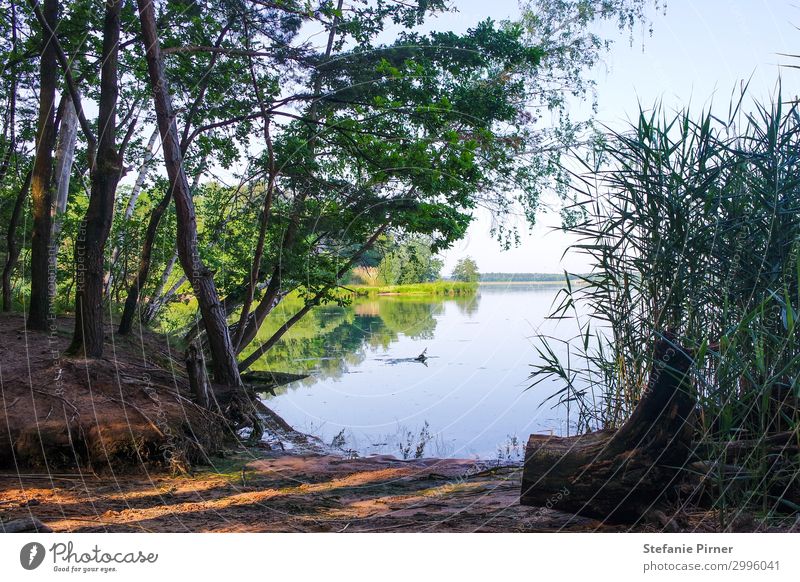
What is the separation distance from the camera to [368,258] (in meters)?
8.54

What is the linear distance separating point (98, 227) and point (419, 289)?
4.93 meters

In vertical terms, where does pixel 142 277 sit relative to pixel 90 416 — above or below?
above

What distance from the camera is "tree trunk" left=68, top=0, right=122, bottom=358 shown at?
5.82 m

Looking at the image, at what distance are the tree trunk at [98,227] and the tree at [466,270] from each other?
366 centimetres

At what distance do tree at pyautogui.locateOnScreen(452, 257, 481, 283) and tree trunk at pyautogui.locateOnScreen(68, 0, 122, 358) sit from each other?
3.66m

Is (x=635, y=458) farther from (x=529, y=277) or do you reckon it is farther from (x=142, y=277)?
(x=142, y=277)

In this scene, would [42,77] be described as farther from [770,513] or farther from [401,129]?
[770,513]

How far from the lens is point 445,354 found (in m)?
9.26

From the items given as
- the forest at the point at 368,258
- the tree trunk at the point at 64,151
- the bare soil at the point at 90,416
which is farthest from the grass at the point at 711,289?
the tree trunk at the point at 64,151

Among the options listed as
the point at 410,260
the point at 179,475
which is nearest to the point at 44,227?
the point at 179,475

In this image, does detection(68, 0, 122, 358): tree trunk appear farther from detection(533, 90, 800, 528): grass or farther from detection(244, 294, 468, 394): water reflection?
detection(533, 90, 800, 528): grass

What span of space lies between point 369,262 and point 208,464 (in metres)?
3.97

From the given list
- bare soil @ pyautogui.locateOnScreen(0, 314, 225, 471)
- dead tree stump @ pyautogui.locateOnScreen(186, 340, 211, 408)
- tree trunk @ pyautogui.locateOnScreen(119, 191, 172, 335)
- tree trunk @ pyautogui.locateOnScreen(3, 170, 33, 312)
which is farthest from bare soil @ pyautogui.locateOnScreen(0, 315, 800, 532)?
tree trunk @ pyautogui.locateOnScreen(3, 170, 33, 312)

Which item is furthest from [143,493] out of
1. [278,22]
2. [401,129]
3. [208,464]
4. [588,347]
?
[278,22]
